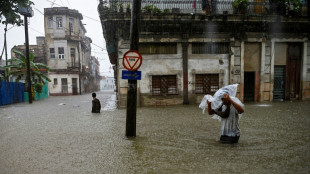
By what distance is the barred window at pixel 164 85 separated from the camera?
43.8 ft

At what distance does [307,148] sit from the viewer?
180 inches

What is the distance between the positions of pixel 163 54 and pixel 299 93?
10149mm

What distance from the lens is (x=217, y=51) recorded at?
1369 centimetres

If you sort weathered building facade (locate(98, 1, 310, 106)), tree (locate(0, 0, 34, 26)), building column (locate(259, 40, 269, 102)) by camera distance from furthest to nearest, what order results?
building column (locate(259, 40, 269, 102)), weathered building facade (locate(98, 1, 310, 106)), tree (locate(0, 0, 34, 26))

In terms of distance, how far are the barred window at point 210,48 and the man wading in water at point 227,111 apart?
918cm

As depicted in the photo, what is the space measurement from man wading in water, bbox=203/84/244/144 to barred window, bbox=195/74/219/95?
880cm

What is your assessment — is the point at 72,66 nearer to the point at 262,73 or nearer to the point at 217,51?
the point at 217,51

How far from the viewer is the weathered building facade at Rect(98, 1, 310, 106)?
13.0 metres

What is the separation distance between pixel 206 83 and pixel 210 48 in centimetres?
237

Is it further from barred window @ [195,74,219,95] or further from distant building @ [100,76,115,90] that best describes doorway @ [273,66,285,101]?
distant building @ [100,76,115,90]

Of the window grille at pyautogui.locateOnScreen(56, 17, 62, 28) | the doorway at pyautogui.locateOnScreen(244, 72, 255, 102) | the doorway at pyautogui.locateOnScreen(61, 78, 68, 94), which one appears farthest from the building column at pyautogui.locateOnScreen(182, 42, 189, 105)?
the window grille at pyautogui.locateOnScreen(56, 17, 62, 28)

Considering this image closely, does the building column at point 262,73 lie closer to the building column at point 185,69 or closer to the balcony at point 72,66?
the building column at point 185,69

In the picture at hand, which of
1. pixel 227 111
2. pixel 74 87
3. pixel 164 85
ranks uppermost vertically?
pixel 164 85

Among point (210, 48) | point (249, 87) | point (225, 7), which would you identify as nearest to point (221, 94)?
point (210, 48)
